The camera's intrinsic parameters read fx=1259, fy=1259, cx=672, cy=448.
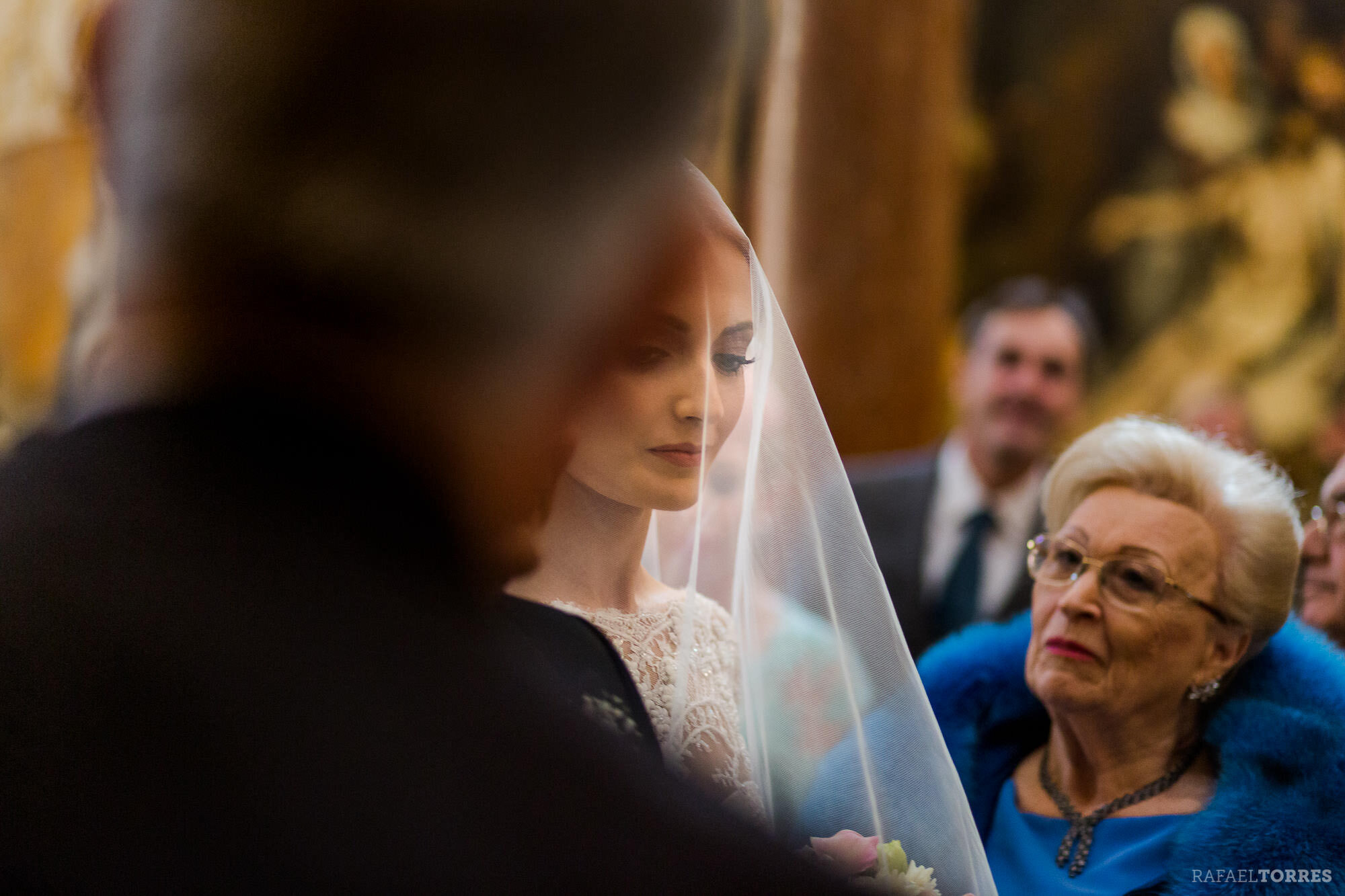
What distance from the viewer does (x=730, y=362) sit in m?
1.43

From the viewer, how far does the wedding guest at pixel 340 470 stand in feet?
1.85

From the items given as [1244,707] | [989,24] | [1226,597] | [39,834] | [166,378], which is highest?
[989,24]

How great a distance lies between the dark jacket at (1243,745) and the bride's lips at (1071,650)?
0.16m

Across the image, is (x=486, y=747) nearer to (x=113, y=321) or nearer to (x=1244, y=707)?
(x=113, y=321)

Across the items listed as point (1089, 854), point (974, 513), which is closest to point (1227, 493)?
point (1089, 854)

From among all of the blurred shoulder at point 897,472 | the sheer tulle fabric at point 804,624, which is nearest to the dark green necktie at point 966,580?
the blurred shoulder at point 897,472

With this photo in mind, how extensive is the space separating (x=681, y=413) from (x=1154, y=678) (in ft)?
3.21

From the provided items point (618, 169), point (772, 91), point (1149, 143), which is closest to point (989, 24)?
point (1149, 143)

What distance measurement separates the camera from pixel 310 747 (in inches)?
22.1

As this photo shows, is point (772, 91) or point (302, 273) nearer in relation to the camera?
point (302, 273)

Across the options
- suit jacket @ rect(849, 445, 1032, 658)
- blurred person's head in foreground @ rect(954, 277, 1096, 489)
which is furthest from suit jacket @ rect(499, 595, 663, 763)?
blurred person's head in foreground @ rect(954, 277, 1096, 489)

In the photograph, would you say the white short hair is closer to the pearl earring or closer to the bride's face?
the pearl earring

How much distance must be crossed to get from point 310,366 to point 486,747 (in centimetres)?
20
